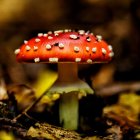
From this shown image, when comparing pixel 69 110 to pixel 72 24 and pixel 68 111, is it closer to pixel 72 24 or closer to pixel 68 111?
pixel 68 111

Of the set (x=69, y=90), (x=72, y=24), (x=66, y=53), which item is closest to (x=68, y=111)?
(x=69, y=90)

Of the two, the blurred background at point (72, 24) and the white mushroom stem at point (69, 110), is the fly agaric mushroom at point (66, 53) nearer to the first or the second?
the white mushroom stem at point (69, 110)

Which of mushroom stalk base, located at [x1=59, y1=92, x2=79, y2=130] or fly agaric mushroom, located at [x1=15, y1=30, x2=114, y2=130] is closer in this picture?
fly agaric mushroom, located at [x1=15, y1=30, x2=114, y2=130]

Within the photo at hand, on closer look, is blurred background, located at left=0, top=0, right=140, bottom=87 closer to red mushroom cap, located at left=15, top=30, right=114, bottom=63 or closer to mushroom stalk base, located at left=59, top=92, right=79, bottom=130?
mushroom stalk base, located at left=59, top=92, right=79, bottom=130

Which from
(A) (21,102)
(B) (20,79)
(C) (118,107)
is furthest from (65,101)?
(B) (20,79)

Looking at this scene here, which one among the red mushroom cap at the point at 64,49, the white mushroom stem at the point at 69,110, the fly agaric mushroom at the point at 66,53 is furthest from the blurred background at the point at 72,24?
the red mushroom cap at the point at 64,49

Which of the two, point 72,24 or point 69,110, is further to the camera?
point 72,24

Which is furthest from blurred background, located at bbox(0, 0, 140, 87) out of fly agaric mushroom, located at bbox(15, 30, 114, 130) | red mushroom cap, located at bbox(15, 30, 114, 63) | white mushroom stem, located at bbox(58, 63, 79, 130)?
red mushroom cap, located at bbox(15, 30, 114, 63)

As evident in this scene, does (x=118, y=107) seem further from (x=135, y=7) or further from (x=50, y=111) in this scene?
(x=135, y=7)
